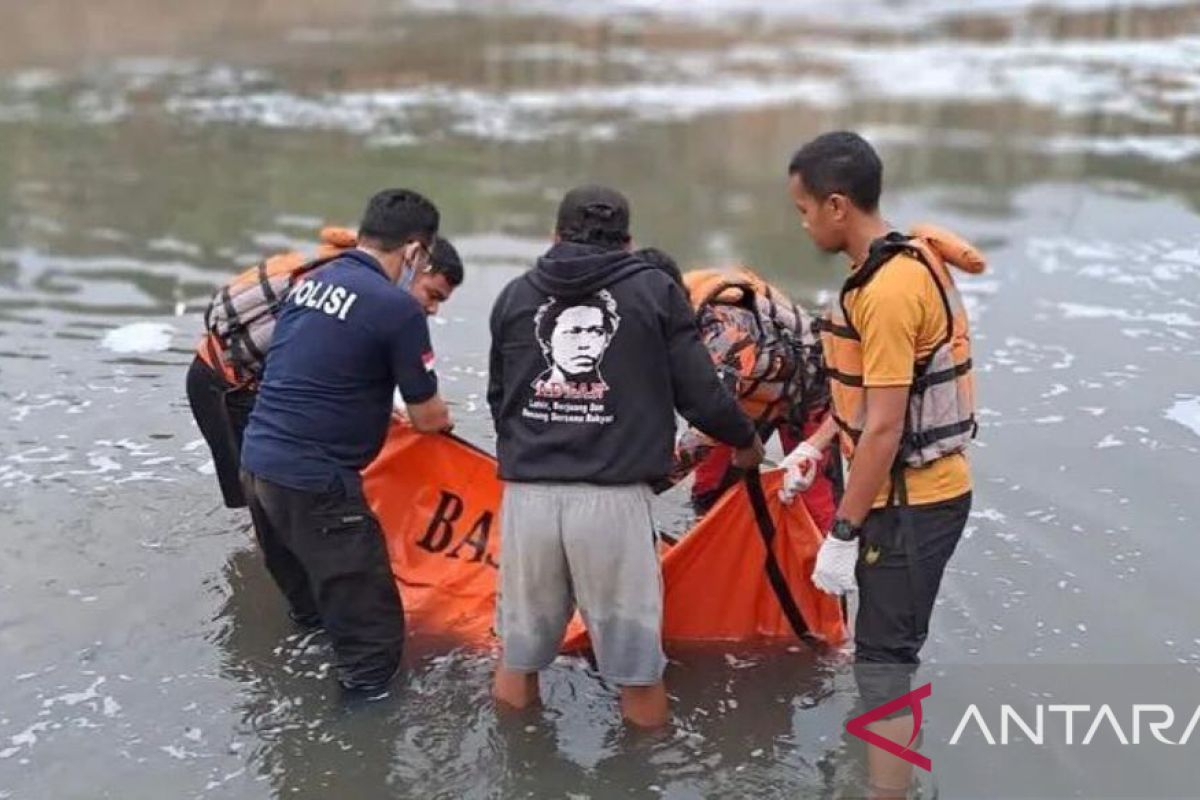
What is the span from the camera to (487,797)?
423 cm

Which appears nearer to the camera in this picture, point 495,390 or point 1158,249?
point 495,390

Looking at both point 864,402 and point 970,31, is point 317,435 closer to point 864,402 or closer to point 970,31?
point 864,402

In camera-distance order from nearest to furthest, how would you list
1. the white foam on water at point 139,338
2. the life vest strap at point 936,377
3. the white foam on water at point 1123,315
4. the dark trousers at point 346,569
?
the life vest strap at point 936,377, the dark trousers at point 346,569, the white foam on water at point 139,338, the white foam on water at point 1123,315

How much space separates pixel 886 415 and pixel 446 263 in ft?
5.81

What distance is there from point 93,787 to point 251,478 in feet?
3.65

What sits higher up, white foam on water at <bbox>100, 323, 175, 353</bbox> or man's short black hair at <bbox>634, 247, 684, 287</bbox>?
man's short black hair at <bbox>634, 247, 684, 287</bbox>

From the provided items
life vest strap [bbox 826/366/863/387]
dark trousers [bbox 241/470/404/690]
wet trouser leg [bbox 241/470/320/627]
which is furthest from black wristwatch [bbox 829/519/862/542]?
wet trouser leg [bbox 241/470/320/627]

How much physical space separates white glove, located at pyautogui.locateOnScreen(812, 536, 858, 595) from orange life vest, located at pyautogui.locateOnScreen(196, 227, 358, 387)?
2.17 m

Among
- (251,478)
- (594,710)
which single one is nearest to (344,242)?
(251,478)

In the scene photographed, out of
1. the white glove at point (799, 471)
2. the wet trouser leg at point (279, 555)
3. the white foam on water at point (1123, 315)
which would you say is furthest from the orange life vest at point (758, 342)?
the white foam on water at point (1123, 315)

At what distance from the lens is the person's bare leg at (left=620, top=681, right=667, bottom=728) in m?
4.48

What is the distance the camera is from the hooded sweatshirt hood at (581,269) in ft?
13.1

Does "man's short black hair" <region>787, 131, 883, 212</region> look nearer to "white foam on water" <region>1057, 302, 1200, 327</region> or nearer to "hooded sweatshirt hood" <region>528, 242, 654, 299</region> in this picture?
"hooded sweatshirt hood" <region>528, 242, 654, 299</region>

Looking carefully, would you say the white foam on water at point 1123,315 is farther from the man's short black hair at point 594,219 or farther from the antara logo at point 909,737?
the man's short black hair at point 594,219
